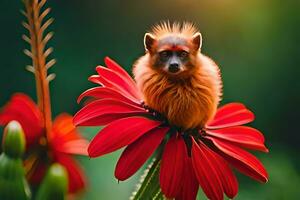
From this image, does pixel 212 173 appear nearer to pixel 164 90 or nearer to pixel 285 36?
pixel 164 90

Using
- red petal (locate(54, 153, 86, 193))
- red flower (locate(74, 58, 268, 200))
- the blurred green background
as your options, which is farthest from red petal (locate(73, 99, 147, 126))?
the blurred green background

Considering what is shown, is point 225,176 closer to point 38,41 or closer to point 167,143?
point 167,143

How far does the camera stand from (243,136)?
483 mm

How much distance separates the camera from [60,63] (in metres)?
1.44

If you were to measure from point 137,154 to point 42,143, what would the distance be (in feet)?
0.51

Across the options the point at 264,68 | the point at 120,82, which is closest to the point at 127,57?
the point at 264,68

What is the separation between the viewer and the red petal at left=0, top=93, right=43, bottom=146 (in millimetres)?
535

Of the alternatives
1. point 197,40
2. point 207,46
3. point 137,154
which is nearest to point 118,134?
point 137,154

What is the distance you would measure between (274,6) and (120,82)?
113cm

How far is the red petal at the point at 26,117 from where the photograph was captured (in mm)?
535

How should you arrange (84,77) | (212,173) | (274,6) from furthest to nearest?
1. (274,6)
2. (84,77)
3. (212,173)

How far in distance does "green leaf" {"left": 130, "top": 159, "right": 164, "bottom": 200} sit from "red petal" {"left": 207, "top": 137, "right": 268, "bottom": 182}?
53 mm

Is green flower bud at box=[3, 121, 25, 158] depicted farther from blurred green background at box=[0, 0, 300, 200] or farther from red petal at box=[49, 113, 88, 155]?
blurred green background at box=[0, 0, 300, 200]

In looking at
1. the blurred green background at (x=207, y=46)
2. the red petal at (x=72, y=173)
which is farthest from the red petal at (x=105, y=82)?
the blurred green background at (x=207, y=46)
